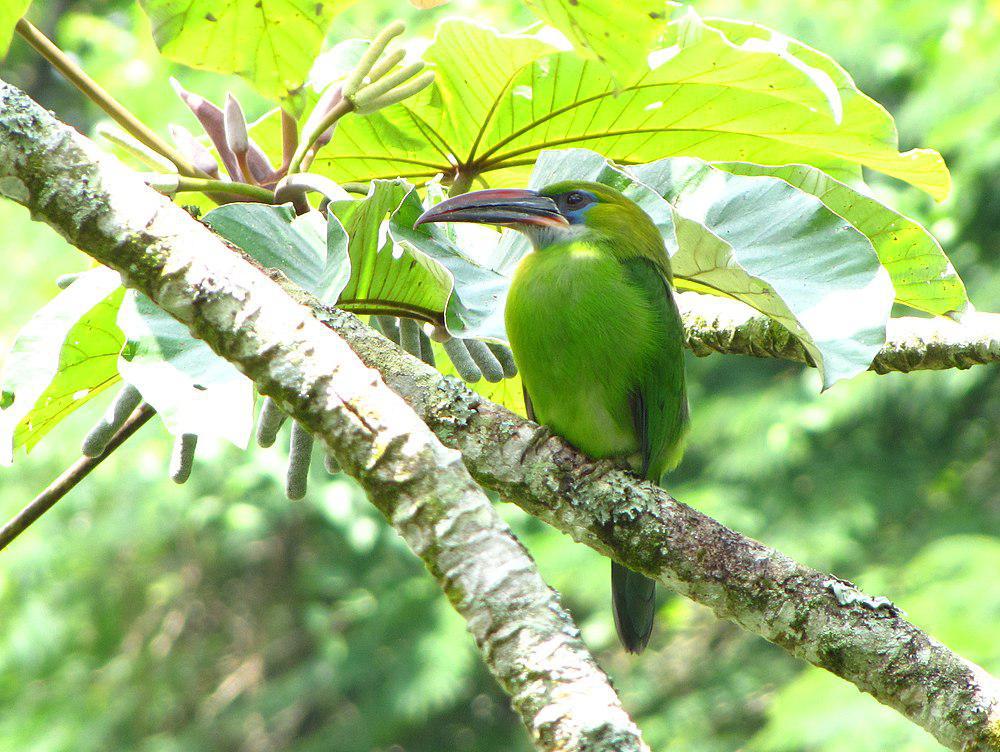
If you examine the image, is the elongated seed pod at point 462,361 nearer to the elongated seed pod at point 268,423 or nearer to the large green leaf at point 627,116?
the elongated seed pod at point 268,423

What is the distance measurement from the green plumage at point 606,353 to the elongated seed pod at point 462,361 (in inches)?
10.6

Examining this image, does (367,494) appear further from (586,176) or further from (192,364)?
(586,176)

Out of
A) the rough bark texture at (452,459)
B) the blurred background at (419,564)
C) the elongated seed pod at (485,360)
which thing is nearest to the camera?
the rough bark texture at (452,459)

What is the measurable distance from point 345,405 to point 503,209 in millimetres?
914

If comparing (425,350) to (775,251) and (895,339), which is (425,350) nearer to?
(775,251)

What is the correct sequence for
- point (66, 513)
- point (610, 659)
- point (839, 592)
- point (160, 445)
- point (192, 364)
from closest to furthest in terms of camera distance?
point (839, 592) → point (192, 364) → point (160, 445) → point (66, 513) → point (610, 659)

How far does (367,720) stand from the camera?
20.9 ft

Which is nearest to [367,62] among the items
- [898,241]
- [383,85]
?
[383,85]

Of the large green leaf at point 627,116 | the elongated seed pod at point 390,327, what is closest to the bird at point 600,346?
the large green leaf at point 627,116

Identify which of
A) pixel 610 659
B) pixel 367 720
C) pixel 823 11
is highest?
pixel 823 11

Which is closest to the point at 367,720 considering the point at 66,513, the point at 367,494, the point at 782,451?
the point at 66,513

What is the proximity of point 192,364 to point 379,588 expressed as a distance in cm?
520

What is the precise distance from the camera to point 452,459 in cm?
96

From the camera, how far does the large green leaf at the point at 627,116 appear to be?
1.69 metres
